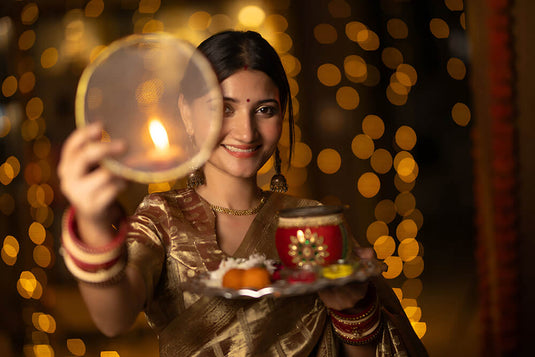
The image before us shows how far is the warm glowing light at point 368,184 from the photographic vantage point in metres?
3.08

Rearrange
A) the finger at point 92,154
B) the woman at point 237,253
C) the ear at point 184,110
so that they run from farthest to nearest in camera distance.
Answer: the woman at point 237,253 → the ear at point 184,110 → the finger at point 92,154

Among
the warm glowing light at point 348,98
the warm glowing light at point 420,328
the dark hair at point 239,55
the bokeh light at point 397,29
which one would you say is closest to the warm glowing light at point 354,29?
the bokeh light at point 397,29

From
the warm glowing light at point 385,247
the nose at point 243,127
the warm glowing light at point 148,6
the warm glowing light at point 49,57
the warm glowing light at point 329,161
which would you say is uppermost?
the warm glowing light at point 148,6

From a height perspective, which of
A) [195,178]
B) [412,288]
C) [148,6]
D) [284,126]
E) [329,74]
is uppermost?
[148,6]

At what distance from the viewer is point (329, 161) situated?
3.11 m

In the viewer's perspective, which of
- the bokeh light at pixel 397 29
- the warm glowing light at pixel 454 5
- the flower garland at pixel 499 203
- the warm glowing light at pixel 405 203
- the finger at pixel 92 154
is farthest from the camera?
the warm glowing light at pixel 405 203

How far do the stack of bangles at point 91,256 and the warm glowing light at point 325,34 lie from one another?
247 cm

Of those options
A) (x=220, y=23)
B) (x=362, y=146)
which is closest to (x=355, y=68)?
(x=362, y=146)

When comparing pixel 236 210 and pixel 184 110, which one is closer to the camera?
pixel 184 110

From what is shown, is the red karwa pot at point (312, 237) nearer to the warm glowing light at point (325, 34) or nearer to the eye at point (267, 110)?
the eye at point (267, 110)

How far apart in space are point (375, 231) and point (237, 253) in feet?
6.64

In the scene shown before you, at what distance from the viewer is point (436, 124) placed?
2.96 m

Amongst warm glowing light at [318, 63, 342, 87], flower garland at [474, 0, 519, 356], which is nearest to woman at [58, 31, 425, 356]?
flower garland at [474, 0, 519, 356]

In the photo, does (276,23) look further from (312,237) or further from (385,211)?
(312,237)
